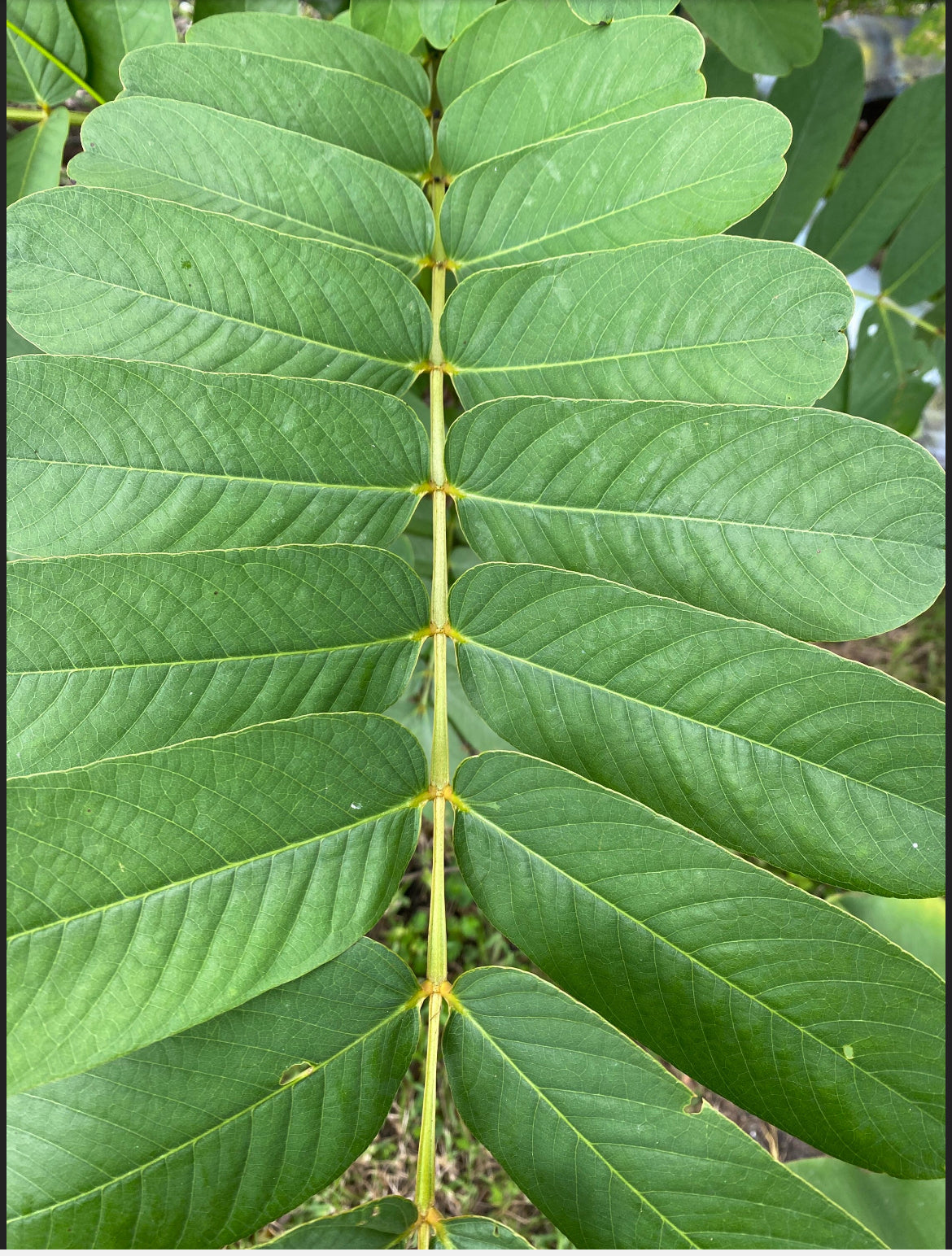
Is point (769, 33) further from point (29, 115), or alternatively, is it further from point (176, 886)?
point (176, 886)

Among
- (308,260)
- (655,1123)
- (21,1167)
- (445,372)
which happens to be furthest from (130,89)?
(655,1123)

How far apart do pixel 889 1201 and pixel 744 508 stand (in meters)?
1.18

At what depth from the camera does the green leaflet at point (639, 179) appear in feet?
2.96

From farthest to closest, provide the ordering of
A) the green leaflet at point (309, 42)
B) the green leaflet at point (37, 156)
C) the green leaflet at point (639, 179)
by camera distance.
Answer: the green leaflet at point (37, 156) → the green leaflet at point (309, 42) → the green leaflet at point (639, 179)

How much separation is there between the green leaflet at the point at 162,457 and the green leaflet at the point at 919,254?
1.41m

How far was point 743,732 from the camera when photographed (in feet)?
2.52

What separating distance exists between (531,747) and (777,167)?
2.25 feet

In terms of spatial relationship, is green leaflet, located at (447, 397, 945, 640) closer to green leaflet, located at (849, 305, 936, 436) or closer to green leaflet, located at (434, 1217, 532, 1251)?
green leaflet, located at (434, 1217, 532, 1251)

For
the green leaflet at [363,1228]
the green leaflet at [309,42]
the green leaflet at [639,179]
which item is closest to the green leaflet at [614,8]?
the green leaflet at [639,179]

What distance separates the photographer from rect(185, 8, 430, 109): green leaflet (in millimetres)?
1006

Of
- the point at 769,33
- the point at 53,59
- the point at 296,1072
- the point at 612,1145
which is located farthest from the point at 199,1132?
the point at 769,33

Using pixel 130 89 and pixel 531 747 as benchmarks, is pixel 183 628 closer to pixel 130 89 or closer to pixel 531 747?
pixel 531 747

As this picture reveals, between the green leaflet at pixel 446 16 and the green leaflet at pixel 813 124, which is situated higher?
the green leaflet at pixel 813 124

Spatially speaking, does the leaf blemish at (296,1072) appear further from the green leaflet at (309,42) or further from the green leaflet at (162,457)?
the green leaflet at (309,42)
